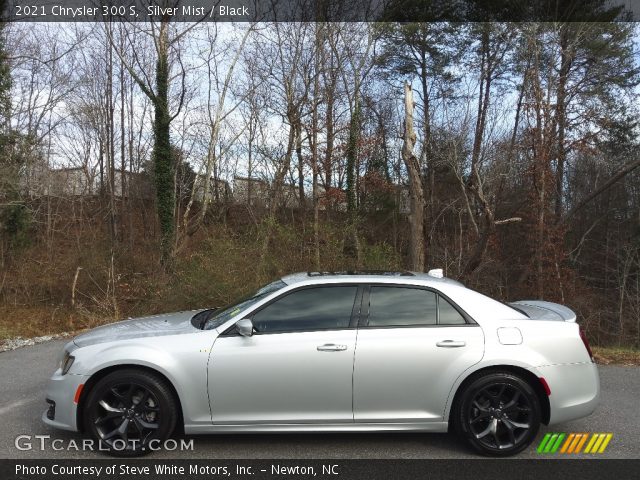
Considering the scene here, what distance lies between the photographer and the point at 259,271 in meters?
12.0

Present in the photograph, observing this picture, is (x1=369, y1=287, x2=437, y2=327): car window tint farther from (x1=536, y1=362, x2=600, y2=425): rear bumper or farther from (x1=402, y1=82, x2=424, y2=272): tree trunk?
(x1=402, y1=82, x2=424, y2=272): tree trunk

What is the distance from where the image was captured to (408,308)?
13.8ft

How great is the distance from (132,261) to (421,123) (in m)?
16.8

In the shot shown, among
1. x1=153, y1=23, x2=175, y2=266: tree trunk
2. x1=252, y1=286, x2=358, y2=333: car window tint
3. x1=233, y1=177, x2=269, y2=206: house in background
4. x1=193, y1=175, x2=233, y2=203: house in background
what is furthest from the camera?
x1=193, y1=175, x2=233, y2=203: house in background

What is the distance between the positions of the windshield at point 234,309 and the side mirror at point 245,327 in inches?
9.4

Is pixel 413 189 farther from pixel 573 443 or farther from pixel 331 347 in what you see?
pixel 331 347

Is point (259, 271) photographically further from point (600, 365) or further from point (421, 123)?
point (421, 123)

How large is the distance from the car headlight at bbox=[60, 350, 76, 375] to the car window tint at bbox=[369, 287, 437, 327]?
7.88 ft

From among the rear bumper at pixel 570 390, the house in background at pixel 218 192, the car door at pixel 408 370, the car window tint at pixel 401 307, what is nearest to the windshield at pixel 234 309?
the car window tint at pixel 401 307

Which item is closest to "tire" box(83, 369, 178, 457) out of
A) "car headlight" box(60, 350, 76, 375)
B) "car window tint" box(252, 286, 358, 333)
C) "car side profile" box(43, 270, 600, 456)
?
"car side profile" box(43, 270, 600, 456)

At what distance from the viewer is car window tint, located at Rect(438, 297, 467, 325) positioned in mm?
4129

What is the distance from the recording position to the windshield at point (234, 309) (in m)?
4.26

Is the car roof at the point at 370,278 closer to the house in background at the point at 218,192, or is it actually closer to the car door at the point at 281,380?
the car door at the point at 281,380

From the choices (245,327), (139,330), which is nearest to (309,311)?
(245,327)
